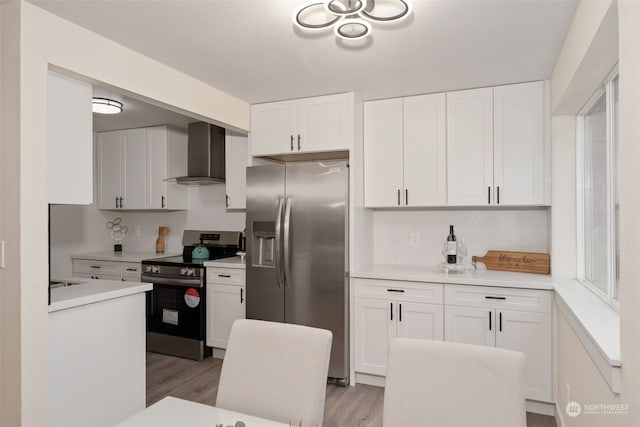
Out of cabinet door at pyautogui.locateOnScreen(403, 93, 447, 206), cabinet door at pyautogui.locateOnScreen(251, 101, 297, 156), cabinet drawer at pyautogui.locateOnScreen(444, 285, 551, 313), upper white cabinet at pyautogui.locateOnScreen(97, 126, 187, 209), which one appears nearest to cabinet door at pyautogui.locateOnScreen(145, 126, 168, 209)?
upper white cabinet at pyautogui.locateOnScreen(97, 126, 187, 209)

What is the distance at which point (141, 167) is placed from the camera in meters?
4.50

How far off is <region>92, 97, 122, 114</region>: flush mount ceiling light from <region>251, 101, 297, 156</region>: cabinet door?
1.19 meters

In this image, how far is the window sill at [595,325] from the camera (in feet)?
4.31

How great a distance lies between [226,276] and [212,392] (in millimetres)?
1002

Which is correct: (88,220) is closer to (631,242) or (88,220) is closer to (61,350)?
(61,350)

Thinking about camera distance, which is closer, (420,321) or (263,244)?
(420,321)

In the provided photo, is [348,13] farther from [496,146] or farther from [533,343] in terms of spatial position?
[533,343]

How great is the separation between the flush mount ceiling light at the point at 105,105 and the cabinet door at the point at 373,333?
266 cm

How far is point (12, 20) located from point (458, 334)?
10.3 ft

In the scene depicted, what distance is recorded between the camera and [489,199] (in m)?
3.08

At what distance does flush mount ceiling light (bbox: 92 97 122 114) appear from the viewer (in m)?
3.40

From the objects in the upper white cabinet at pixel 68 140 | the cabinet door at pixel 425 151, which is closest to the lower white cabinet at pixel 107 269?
the upper white cabinet at pixel 68 140

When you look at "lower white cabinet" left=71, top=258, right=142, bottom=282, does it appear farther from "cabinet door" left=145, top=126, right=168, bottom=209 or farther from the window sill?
the window sill

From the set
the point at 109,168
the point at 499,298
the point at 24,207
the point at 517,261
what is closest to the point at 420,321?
the point at 499,298
